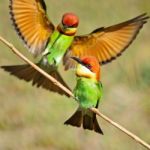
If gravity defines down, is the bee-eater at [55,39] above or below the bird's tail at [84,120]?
above

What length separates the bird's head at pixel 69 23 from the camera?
1480 millimetres

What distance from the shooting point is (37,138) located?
11.4 feet

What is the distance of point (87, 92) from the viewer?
1.68m

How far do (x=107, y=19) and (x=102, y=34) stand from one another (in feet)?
8.76

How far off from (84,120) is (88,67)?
27cm

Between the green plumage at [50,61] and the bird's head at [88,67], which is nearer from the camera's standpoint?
the bird's head at [88,67]

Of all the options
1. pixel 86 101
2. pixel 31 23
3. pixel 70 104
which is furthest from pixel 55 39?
pixel 70 104

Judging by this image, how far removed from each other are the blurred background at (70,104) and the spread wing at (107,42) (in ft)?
6.10

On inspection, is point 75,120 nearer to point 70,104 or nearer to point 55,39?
point 55,39

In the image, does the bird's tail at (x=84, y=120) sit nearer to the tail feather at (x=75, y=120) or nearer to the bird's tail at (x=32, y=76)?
the tail feather at (x=75, y=120)

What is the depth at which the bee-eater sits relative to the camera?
151 centimetres

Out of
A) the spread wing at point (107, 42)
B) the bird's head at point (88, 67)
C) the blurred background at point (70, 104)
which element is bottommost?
the blurred background at point (70, 104)

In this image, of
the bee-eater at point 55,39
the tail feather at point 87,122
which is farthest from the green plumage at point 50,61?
the tail feather at point 87,122

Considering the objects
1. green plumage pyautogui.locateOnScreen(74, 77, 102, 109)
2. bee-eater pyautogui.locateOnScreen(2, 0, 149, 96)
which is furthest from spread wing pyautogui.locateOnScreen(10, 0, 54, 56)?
green plumage pyautogui.locateOnScreen(74, 77, 102, 109)
